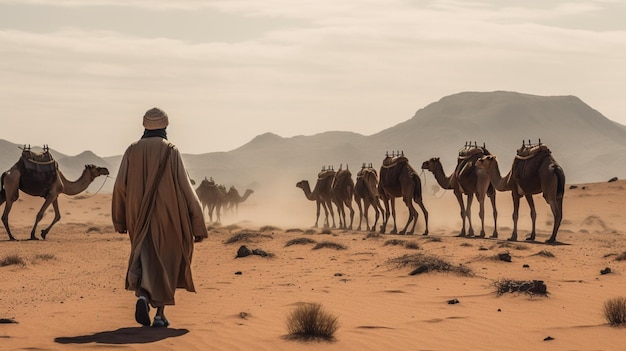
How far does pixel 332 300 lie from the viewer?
44.1 feet

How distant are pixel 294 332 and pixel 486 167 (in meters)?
19.5

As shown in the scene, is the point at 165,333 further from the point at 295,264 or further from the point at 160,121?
the point at 295,264

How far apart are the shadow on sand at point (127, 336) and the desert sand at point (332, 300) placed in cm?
2

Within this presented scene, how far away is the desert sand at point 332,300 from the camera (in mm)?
10039

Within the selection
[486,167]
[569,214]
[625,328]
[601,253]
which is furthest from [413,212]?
[625,328]

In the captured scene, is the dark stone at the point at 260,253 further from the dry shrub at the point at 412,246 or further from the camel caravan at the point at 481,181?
the camel caravan at the point at 481,181

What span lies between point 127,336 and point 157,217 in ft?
4.75

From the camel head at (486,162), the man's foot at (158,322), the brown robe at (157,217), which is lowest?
the man's foot at (158,322)

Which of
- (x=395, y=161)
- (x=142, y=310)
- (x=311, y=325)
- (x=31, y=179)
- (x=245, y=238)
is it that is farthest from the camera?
(x=395, y=161)

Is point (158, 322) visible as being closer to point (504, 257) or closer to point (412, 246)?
point (504, 257)

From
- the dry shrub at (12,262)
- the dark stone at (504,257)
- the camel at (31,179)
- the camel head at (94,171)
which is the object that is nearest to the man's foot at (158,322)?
the dry shrub at (12,262)

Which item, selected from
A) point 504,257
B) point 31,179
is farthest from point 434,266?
point 31,179

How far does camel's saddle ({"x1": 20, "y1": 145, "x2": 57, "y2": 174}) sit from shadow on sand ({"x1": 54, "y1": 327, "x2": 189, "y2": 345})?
18.7 metres

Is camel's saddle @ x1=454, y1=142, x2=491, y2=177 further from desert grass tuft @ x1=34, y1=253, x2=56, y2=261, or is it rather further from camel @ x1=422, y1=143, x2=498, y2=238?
desert grass tuft @ x1=34, y1=253, x2=56, y2=261
